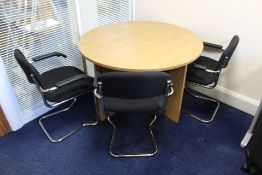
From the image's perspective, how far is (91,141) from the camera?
190 cm

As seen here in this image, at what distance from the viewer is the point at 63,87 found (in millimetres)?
1763

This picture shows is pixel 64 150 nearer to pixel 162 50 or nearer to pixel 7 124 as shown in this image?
pixel 7 124

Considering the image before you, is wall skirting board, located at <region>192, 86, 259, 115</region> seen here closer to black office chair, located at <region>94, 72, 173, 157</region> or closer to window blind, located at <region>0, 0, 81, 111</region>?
black office chair, located at <region>94, 72, 173, 157</region>

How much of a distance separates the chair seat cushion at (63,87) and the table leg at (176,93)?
2.37ft

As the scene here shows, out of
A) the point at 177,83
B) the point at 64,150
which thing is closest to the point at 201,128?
the point at 177,83

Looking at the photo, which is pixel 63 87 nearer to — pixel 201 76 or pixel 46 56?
pixel 46 56

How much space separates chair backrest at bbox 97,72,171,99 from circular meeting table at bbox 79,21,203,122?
0.59 feet

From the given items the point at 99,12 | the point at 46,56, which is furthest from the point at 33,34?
the point at 99,12

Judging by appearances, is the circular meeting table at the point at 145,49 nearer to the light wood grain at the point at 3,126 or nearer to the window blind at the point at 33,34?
the window blind at the point at 33,34

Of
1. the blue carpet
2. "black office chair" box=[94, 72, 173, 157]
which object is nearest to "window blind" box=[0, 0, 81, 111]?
the blue carpet

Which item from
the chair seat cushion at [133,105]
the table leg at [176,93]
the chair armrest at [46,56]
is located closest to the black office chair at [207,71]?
the table leg at [176,93]

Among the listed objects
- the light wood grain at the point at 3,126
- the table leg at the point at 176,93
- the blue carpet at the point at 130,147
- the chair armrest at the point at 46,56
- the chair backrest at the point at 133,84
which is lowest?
the blue carpet at the point at 130,147

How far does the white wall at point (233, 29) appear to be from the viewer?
1851 mm

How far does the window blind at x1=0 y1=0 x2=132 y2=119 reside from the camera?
5.48 ft
